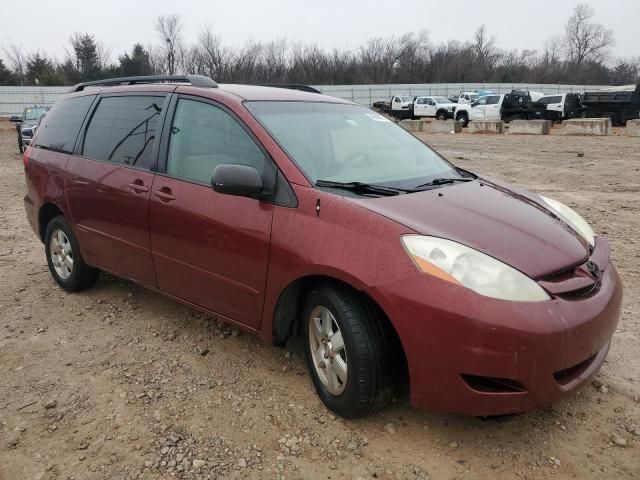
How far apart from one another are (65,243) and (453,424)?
3523mm

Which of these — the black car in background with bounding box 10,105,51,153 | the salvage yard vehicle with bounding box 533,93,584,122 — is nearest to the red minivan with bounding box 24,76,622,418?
the black car in background with bounding box 10,105,51,153

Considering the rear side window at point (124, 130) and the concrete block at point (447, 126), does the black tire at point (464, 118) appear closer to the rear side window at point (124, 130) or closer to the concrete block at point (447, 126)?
the concrete block at point (447, 126)

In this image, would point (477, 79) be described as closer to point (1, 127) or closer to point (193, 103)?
point (1, 127)

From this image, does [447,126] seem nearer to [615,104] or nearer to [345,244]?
[615,104]

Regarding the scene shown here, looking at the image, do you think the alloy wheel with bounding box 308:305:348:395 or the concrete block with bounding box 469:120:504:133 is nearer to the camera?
the alloy wheel with bounding box 308:305:348:395

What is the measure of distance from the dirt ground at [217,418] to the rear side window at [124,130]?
1.22m

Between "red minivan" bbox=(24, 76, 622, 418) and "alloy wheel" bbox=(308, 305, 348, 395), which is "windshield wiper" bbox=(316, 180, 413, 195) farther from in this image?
"alloy wheel" bbox=(308, 305, 348, 395)

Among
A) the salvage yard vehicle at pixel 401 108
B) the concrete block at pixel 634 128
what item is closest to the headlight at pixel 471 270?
the concrete block at pixel 634 128

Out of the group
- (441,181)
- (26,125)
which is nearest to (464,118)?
(26,125)

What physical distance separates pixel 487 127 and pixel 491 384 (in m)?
24.7

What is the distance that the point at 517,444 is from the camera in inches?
102

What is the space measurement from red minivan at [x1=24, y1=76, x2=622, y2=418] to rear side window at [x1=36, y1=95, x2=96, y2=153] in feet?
0.65

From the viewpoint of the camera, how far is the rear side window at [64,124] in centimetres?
446

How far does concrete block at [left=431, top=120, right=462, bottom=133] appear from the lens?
85.7 feet
